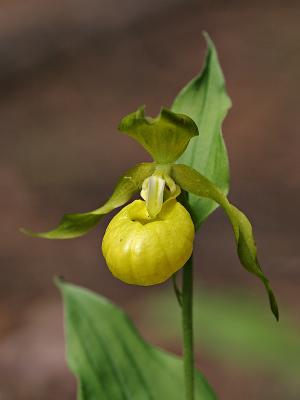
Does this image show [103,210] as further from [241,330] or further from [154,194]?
[241,330]

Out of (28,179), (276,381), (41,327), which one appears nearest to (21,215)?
(28,179)

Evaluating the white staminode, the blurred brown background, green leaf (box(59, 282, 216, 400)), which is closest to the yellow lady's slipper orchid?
the white staminode

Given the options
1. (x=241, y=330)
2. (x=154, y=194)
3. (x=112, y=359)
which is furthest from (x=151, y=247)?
(x=241, y=330)

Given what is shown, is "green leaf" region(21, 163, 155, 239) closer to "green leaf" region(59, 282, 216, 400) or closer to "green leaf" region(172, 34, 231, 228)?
"green leaf" region(172, 34, 231, 228)

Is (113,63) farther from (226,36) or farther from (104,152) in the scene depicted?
(104,152)

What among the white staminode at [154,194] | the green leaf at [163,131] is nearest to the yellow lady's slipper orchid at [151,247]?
the white staminode at [154,194]

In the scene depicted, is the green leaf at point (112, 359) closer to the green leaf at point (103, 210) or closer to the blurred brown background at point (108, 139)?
the green leaf at point (103, 210)
